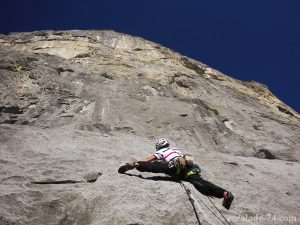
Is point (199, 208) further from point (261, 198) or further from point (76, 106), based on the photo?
point (76, 106)

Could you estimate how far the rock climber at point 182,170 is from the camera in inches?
351

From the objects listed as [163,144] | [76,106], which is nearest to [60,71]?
[76,106]

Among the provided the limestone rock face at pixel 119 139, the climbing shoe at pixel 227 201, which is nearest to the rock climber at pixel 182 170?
the climbing shoe at pixel 227 201

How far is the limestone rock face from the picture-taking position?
7.65 m

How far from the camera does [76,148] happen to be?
11.4 m

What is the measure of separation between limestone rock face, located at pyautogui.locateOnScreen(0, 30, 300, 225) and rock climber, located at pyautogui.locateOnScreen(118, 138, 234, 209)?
0.72 ft

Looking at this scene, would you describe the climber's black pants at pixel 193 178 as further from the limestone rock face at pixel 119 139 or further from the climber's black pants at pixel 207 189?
the limestone rock face at pixel 119 139

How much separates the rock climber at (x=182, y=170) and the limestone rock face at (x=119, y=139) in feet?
0.72

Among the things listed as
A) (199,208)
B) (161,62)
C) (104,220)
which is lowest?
(104,220)

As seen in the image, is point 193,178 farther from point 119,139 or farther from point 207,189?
point 119,139

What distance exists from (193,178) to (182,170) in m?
0.34

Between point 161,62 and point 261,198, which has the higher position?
point 161,62

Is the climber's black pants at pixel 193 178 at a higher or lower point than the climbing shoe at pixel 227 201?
higher

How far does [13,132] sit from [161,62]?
61.3 ft
